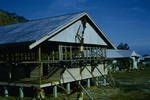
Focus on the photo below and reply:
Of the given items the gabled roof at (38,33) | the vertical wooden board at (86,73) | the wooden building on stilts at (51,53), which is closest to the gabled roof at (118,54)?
the vertical wooden board at (86,73)

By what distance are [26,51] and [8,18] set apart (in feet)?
254

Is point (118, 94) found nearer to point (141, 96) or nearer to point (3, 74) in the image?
point (141, 96)

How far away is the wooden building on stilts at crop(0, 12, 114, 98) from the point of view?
869 inches

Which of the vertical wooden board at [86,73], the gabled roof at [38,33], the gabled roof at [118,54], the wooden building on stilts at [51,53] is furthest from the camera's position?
the gabled roof at [118,54]

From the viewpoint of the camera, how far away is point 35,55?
2458 centimetres

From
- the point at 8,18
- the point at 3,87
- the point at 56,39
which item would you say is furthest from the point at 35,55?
the point at 8,18

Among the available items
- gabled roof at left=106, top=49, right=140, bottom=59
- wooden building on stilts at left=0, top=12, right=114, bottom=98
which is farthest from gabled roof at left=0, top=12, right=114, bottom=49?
gabled roof at left=106, top=49, right=140, bottom=59

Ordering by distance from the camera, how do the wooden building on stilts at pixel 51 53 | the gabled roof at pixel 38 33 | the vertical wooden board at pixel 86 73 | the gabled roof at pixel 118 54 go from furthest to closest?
the gabled roof at pixel 118 54 → the vertical wooden board at pixel 86 73 → the wooden building on stilts at pixel 51 53 → the gabled roof at pixel 38 33

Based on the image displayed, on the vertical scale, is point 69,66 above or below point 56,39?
below

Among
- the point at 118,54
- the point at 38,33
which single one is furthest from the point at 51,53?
the point at 118,54

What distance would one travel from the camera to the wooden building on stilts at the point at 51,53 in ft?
72.4

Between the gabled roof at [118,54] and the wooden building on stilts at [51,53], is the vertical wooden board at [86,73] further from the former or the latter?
the gabled roof at [118,54]

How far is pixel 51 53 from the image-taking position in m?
25.6

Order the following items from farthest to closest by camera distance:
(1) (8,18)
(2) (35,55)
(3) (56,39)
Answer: (1) (8,18), (2) (35,55), (3) (56,39)
